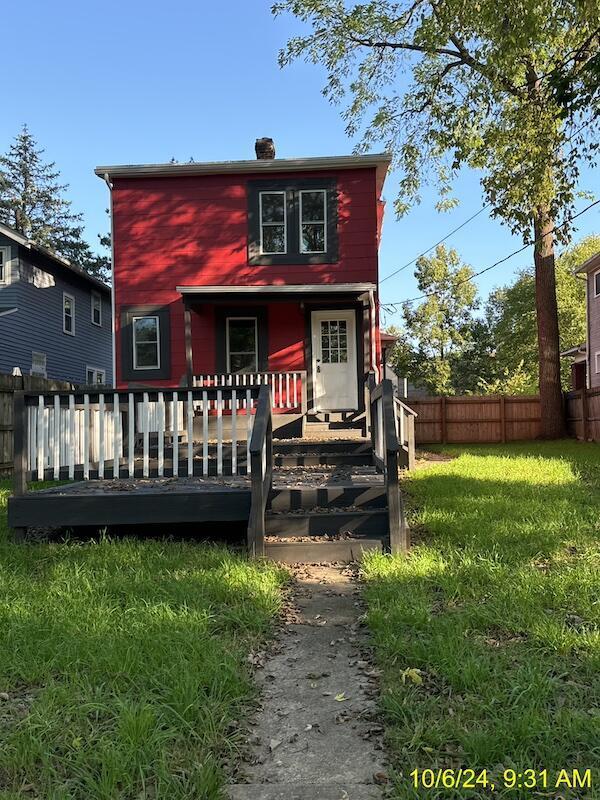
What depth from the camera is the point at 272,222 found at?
12141 mm

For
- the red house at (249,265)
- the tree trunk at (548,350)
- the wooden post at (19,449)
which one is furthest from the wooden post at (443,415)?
the wooden post at (19,449)

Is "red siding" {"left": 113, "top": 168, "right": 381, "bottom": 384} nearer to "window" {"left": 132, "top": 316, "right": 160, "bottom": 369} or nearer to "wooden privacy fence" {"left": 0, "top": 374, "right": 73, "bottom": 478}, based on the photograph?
"window" {"left": 132, "top": 316, "right": 160, "bottom": 369}

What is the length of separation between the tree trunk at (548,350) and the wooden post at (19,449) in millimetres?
14432

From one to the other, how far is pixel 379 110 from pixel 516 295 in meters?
24.2

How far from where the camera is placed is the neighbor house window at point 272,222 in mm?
12133

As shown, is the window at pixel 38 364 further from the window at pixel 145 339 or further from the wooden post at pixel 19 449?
the wooden post at pixel 19 449

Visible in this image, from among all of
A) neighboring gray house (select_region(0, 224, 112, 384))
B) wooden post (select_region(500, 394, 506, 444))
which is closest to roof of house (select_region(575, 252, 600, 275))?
wooden post (select_region(500, 394, 506, 444))

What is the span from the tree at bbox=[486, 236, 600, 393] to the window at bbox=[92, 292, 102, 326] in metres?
22.2

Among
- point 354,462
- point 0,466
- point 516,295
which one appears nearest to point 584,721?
point 354,462

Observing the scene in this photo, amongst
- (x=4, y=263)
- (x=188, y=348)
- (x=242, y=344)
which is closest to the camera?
(x=188, y=348)

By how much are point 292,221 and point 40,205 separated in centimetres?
3908

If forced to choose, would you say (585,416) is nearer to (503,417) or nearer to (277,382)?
(503,417)

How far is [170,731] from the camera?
7.38 feet

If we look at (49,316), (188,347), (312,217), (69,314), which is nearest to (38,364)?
(49,316)
